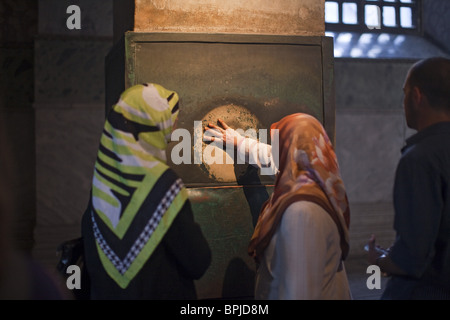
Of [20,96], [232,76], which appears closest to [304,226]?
[232,76]

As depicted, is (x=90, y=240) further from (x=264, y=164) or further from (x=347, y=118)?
(x=347, y=118)

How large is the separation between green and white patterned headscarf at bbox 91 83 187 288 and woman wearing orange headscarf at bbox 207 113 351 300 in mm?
366

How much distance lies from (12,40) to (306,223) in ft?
17.0

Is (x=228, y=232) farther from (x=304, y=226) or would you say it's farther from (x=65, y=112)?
(x=65, y=112)

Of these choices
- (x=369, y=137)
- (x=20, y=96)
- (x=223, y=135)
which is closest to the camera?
(x=223, y=135)

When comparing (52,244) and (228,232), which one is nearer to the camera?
(228,232)

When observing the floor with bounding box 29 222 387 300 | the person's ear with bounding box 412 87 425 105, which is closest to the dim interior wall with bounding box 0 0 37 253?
the floor with bounding box 29 222 387 300

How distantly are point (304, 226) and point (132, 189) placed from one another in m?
0.61

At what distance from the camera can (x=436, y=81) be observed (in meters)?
1.67

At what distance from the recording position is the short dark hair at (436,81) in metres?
1.67

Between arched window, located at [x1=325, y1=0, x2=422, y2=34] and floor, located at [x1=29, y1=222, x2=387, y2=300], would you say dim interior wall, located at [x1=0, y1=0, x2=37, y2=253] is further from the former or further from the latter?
arched window, located at [x1=325, y1=0, x2=422, y2=34]

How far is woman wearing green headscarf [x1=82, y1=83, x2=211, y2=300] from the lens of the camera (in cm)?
162

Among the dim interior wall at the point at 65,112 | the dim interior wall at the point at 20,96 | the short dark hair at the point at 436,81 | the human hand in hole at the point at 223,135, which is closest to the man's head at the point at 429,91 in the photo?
the short dark hair at the point at 436,81

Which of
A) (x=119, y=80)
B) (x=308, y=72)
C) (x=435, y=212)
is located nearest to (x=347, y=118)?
(x=308, y=72)
